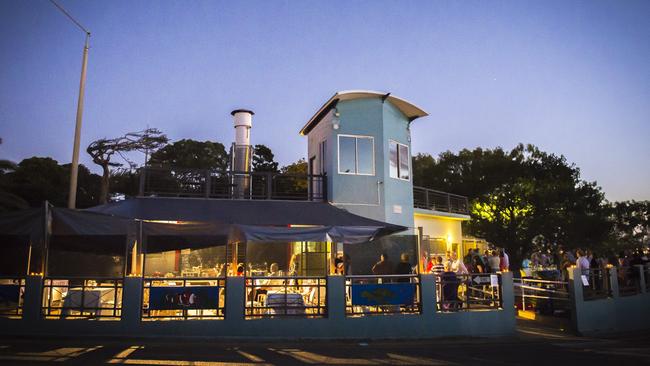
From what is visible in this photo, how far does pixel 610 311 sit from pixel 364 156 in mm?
9063

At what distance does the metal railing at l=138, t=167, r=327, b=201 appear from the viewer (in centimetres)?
1568

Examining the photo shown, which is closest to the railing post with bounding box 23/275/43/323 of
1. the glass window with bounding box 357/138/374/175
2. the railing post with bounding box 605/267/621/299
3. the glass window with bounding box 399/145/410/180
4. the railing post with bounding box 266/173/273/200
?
the railing post with bounding box 266/173/273/200

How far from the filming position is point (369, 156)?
56.7 feet

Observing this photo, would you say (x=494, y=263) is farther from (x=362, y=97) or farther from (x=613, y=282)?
(x=362, y=97)

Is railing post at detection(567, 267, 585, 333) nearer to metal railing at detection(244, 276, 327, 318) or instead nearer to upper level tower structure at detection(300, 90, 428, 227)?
upper level tower structure at detection(300, 90, 428, 227)

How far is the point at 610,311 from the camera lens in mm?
13781

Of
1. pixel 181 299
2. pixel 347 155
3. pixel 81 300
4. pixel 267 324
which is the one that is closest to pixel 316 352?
pixel 267 324

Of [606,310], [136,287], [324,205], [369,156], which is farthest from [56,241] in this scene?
[606,310]

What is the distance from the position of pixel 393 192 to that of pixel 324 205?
9.40 ft

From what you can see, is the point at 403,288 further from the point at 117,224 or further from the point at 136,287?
the point at 117,224

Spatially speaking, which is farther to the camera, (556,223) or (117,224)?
(556,223)

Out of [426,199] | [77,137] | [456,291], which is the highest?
[77,137]

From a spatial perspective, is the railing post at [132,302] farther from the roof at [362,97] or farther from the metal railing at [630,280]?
the metal railing at [630,280]

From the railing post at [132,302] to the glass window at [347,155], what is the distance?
28.5 feet
